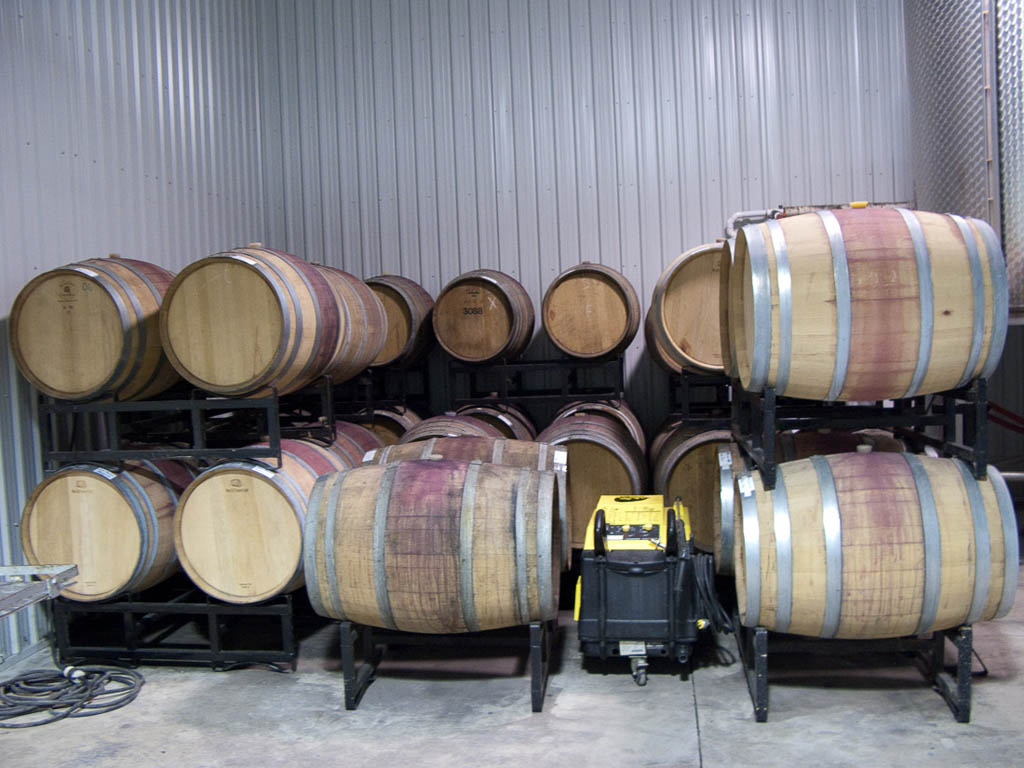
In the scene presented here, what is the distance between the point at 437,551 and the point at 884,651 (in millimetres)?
2187

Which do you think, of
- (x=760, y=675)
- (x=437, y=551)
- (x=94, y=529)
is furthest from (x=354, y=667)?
(x=760, y=675)

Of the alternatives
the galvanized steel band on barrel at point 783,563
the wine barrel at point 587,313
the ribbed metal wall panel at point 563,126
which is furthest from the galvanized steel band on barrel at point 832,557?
the ribbed metal wall panel at point 563,126

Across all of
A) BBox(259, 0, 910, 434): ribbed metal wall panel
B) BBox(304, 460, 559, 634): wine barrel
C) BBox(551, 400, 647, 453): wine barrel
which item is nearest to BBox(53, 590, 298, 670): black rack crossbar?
BBox(304, 460, 559, 634): wine barrel

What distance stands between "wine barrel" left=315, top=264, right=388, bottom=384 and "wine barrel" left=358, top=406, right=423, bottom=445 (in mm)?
539

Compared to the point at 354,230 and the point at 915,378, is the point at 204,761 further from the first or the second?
the point at 354,230

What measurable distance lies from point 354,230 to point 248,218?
978 millimetres

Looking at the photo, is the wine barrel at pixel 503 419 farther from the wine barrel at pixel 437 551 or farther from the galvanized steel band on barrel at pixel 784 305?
the galvanized steel band on barrel at pixel 784 305

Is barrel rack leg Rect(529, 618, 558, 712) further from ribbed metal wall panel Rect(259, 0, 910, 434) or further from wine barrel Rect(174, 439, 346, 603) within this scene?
ribbed metal wall panel Rect(259, 0, 910, 434)

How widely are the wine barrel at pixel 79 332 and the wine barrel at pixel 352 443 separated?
1.26m

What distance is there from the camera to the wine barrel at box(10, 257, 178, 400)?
4590 mm

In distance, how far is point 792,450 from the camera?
4414 mm

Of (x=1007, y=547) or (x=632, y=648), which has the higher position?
(x=1007, y=547)

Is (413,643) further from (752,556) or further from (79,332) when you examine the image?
(79,332)

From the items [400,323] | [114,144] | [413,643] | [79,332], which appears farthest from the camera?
[400,323]
